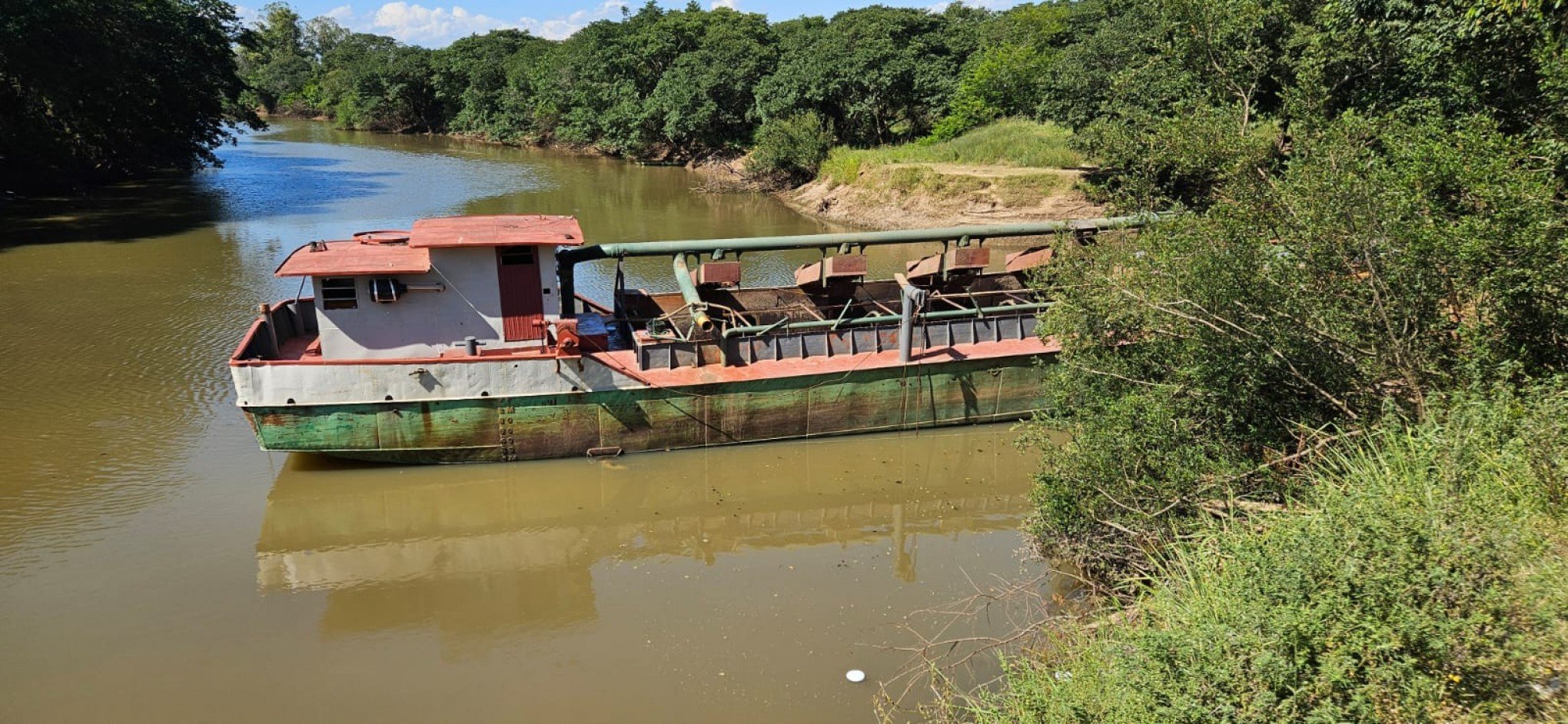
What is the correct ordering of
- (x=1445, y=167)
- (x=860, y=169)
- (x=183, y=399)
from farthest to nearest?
1. (x=860, y=169)
2. (x=183, y=399)
3. (x=1445, y=167)

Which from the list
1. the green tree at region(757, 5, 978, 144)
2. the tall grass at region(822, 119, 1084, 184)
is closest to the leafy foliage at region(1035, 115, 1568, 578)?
the tall grass at region(822, 119, 1084, 184)

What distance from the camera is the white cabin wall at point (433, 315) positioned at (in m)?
13.6

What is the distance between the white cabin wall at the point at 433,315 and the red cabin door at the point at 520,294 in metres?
0.08

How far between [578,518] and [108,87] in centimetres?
3114

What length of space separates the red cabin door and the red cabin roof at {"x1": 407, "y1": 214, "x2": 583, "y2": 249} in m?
0.29

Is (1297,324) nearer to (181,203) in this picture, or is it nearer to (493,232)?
(493,232)

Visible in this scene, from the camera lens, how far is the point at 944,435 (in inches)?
615

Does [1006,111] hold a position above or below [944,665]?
above

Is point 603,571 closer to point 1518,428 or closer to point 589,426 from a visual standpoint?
point 589,426

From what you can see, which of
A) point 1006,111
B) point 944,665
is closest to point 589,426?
point 944,665

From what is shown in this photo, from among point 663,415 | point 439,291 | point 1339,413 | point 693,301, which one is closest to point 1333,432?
point 1339,413

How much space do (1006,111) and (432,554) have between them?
33.9 m

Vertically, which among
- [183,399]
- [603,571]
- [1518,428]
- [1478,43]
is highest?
[1478,43]

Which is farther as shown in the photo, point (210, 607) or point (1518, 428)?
point (210, 607)
